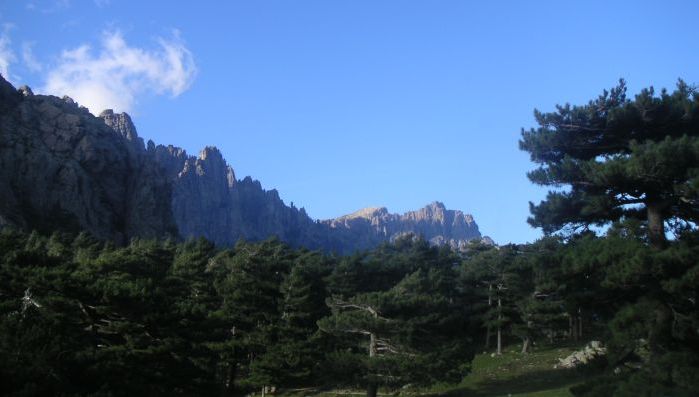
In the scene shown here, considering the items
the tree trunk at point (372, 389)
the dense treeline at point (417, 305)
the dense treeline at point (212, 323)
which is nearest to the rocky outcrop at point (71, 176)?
the dense treeline at point (212, 323)

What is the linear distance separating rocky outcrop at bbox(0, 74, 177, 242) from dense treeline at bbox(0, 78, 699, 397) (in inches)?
1663

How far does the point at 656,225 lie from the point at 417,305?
14411 millimetres

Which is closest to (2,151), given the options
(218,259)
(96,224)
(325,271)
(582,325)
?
(96,224)

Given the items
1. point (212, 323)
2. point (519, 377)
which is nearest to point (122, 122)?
point (519, 377)

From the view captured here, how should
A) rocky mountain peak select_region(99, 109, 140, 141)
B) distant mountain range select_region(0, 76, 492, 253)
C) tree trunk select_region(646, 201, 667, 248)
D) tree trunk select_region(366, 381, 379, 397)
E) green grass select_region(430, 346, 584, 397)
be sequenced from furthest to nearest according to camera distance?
rocky mountain peak select_region(99, 109, 140, 141) < distant mountain range select_region(0, 76, 492, 253) < green grass select_region(430, 346, 584, 397) < tree trunk select_region(366, 381, 379, 397) < tree trunk select_region(646, 201, 667, 248)

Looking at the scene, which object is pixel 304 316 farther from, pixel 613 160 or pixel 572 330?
pixel 572 330

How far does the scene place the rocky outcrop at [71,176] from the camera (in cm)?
6775

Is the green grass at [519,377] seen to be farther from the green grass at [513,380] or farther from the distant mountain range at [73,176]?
the distant mountain range at [73,176]

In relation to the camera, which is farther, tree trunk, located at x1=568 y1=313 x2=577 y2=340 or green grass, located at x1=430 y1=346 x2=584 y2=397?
tree trunk, located at x1=568 y1=313 x2=577 y2=340

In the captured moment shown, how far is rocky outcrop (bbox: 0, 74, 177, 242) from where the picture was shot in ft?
222

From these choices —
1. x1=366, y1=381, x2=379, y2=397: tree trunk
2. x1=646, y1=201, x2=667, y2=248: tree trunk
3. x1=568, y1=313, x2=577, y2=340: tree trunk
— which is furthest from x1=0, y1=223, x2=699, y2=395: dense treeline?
x1=646, y1=201, x2=667, y2=248: tree trunk

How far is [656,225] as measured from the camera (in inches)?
516

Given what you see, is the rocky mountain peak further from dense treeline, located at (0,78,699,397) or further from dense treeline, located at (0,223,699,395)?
dense treeline, located at (0,78,699,397)

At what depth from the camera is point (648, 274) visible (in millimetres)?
11758
